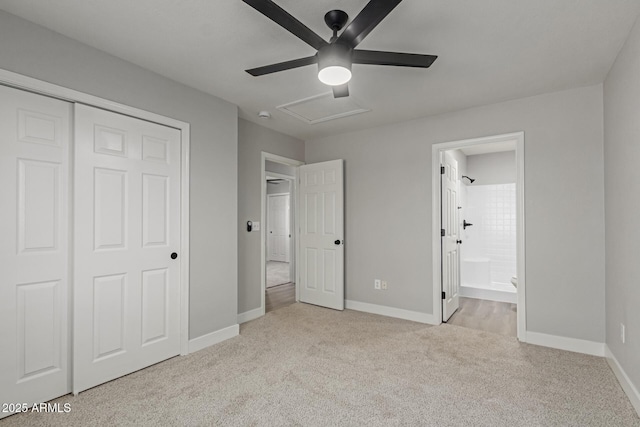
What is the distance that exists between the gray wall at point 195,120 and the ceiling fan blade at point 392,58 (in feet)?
6.03

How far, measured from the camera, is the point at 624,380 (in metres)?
2.26

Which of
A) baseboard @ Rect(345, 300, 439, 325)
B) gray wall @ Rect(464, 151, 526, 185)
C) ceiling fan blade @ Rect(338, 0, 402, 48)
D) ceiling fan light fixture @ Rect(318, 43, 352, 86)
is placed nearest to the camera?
ceiling fan blade @ Rect(338, 0, 402, 48)

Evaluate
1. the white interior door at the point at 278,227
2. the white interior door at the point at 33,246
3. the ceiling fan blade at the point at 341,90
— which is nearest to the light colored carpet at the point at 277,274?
the white interior door at the point at 278,227

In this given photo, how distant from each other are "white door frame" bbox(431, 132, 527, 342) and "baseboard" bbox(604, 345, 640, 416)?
2.06 ft

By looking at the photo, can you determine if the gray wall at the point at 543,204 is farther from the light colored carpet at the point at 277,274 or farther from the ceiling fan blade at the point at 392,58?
the light colored carpet at the point at 277,274

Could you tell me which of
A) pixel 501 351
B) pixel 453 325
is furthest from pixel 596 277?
pixel 453 325

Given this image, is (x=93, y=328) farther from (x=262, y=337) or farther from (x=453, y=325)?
(x=453, y=325)

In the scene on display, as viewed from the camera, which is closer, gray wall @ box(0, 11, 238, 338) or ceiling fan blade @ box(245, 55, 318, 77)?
ceiling fan blade @ box(245, 55, 318, 77)

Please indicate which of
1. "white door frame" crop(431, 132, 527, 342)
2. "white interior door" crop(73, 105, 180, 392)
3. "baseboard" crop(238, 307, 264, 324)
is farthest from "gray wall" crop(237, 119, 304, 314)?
"white door frame" crop(431, 132, 527, 342)

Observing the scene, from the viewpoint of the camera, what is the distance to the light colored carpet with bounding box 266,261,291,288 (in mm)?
6328

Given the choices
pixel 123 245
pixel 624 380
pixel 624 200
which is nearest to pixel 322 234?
pixel 123 245

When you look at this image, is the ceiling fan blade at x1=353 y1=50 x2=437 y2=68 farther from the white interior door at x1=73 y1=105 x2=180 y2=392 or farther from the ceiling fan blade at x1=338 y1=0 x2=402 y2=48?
the white interior door at x1=73 y1=105 x2=180 y2=392

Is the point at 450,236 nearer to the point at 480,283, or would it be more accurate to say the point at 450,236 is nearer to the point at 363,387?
the point at 480,283

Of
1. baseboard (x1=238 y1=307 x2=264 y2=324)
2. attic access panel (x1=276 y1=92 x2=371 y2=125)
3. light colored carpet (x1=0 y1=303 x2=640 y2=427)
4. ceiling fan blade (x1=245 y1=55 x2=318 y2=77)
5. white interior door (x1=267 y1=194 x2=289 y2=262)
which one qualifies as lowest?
light colored carpet (x1=0 y1=303 x2=640 y2=427)
